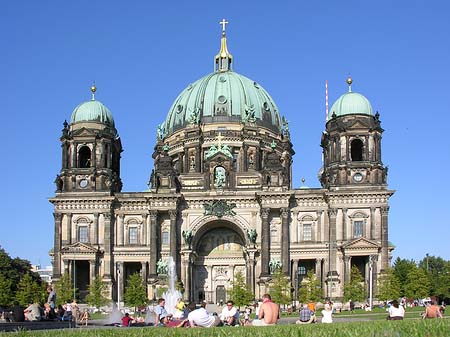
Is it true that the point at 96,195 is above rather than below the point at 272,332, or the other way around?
above

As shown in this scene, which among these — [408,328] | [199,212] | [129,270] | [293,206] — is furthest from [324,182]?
[408,328]

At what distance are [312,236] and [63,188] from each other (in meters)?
30.5

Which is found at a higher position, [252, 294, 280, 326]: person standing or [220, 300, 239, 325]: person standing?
[252, 294, 280, 326]: person standing

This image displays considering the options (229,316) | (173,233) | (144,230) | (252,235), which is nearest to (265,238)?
(252,235)

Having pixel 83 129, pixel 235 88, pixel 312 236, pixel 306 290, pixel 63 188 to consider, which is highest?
pixel 235 88

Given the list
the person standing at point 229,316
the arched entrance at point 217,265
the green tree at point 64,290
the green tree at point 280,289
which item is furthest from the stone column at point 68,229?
the person standing at point 229,316

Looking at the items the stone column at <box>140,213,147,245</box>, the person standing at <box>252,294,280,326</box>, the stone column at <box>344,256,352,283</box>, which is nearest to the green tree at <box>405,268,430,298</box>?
the stone column at <box>344,256,352,283</box>

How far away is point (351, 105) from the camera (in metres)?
93.2

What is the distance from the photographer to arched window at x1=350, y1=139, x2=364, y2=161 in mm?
93625

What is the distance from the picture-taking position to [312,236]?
91750 millimetres

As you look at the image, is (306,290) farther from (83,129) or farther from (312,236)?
(83,129)

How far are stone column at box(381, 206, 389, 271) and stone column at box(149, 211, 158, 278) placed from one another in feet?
86.2

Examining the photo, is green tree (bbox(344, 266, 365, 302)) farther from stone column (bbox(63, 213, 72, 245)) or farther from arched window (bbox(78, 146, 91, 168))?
arched window (bbox(78, 146, 91, 168))

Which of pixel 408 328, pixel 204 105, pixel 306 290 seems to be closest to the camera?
pixel 408 328
